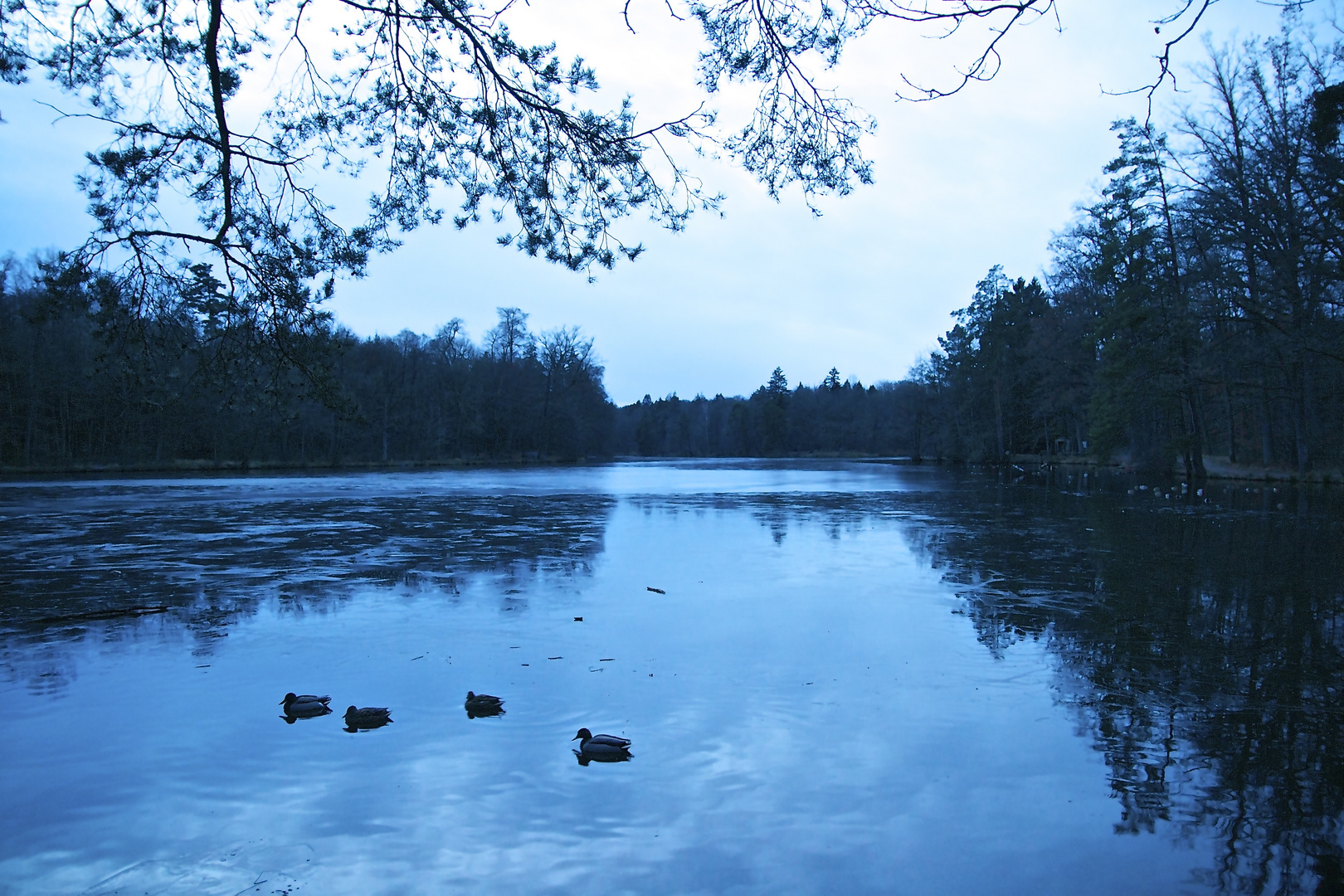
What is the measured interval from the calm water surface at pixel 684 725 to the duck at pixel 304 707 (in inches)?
3.0

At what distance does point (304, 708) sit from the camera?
16.1 feet

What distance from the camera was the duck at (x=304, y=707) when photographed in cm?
489

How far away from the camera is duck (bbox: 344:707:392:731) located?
4.68 m

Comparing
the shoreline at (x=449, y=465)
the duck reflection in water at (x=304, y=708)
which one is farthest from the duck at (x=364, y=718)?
the shoreline at (x=449, y=465)

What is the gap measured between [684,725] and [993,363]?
54436 mm

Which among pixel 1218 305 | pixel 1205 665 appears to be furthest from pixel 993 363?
pixel 1205 665

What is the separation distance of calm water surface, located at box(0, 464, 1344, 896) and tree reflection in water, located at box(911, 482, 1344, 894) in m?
0.03

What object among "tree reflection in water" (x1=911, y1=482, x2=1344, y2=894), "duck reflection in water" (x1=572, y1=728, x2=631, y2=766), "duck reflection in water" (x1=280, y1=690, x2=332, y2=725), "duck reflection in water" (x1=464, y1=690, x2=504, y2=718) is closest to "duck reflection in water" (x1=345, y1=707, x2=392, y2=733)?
"duck reflection in water" (x1=280, y1=690, x2=332, y2=725)

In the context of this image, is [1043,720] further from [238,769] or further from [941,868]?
[238,769]

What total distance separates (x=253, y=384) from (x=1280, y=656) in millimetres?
7714

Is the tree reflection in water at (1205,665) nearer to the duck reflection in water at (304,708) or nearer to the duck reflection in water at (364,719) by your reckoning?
the duck reflection in water at (364,719)

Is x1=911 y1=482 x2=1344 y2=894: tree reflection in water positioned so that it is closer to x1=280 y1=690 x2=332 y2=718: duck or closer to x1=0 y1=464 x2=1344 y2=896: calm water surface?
x1=0 y1=464 x2=1344 y2=896: calm water surface

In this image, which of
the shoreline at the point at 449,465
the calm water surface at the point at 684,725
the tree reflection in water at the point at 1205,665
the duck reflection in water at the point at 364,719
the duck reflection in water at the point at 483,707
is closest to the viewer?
the calm water surface at the point at 684,725

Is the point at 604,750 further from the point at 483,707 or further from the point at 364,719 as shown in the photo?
the point at 364,719
